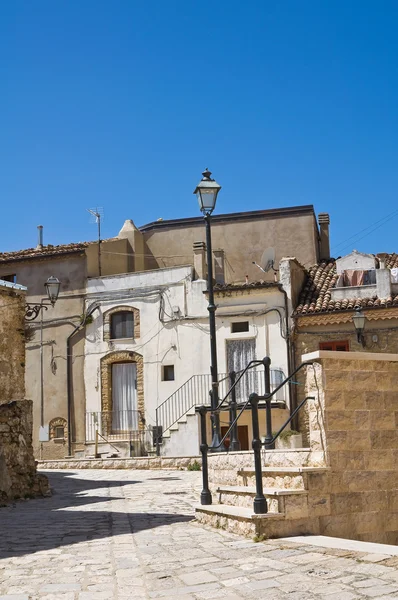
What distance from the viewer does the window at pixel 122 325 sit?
28719 millimetres

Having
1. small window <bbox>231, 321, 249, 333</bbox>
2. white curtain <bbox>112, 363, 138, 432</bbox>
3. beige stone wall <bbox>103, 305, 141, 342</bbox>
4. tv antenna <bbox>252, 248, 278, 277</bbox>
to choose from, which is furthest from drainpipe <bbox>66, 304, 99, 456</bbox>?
tv antenna <bbox>252, 248, 278, 277</bbox>

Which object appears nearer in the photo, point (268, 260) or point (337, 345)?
point (337, 345)

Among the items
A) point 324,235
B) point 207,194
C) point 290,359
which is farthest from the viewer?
point 324,235

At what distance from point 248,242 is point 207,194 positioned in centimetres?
1819

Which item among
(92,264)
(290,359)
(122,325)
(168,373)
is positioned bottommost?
(168,373)

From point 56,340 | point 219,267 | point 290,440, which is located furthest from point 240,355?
point 56,340

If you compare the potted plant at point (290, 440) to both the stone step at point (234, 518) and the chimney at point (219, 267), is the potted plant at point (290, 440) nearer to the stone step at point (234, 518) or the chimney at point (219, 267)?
the chimney at point (219, 267)

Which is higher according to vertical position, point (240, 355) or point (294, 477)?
point (240, 355)

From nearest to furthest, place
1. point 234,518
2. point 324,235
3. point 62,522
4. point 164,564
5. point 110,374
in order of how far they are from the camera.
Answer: point 164,564
point 234,518
point 62,522
point 110,374
point 324,235

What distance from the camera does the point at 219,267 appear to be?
29.3 meters

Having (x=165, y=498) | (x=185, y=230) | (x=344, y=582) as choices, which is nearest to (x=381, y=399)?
(x=344, y=582)

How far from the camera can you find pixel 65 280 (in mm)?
29641

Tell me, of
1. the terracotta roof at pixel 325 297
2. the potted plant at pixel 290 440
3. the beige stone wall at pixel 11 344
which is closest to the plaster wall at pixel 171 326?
the terracotta roof at pixel 325 297

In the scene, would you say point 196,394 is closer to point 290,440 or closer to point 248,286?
point 248,286
